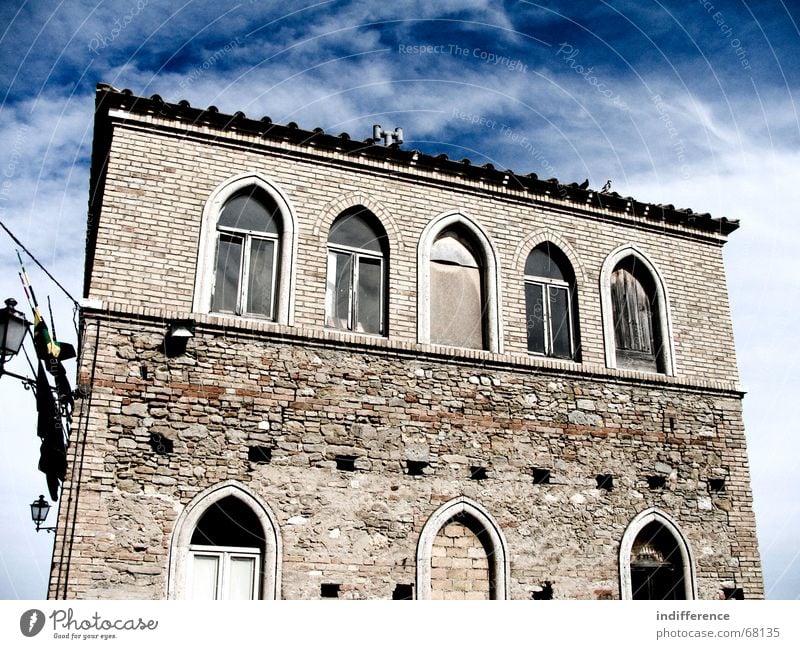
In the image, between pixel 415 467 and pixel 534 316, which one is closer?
pixel 415 467

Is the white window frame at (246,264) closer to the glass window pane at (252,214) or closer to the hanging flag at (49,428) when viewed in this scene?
the glass window pane at (252,214)

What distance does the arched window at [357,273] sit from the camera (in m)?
11.4

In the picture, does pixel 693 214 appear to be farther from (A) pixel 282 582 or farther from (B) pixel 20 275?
(B) pixel 20 275

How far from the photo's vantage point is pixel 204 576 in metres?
9.66

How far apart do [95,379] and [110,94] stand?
12.5ft

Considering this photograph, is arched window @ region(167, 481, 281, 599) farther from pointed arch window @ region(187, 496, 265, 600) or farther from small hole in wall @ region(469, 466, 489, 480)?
small hole in wall @ region(469, 466, 489, 480)

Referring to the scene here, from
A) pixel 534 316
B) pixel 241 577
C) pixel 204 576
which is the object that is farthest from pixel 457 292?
pixel 204 576

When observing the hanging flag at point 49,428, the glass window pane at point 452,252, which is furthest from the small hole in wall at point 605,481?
the hanging flag at point 49,428

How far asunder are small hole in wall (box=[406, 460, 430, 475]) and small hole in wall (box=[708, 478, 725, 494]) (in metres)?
4.80

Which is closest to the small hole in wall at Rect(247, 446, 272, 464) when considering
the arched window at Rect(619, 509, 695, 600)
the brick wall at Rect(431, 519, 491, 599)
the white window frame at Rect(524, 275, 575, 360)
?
the brick wall at Rect(431, 519, 491, 599)

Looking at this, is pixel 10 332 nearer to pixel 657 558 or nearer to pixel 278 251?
pixel 278 251

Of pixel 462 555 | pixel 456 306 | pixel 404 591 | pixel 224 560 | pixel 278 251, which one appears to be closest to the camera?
pixel 224 560

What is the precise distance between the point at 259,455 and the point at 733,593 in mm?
7427
